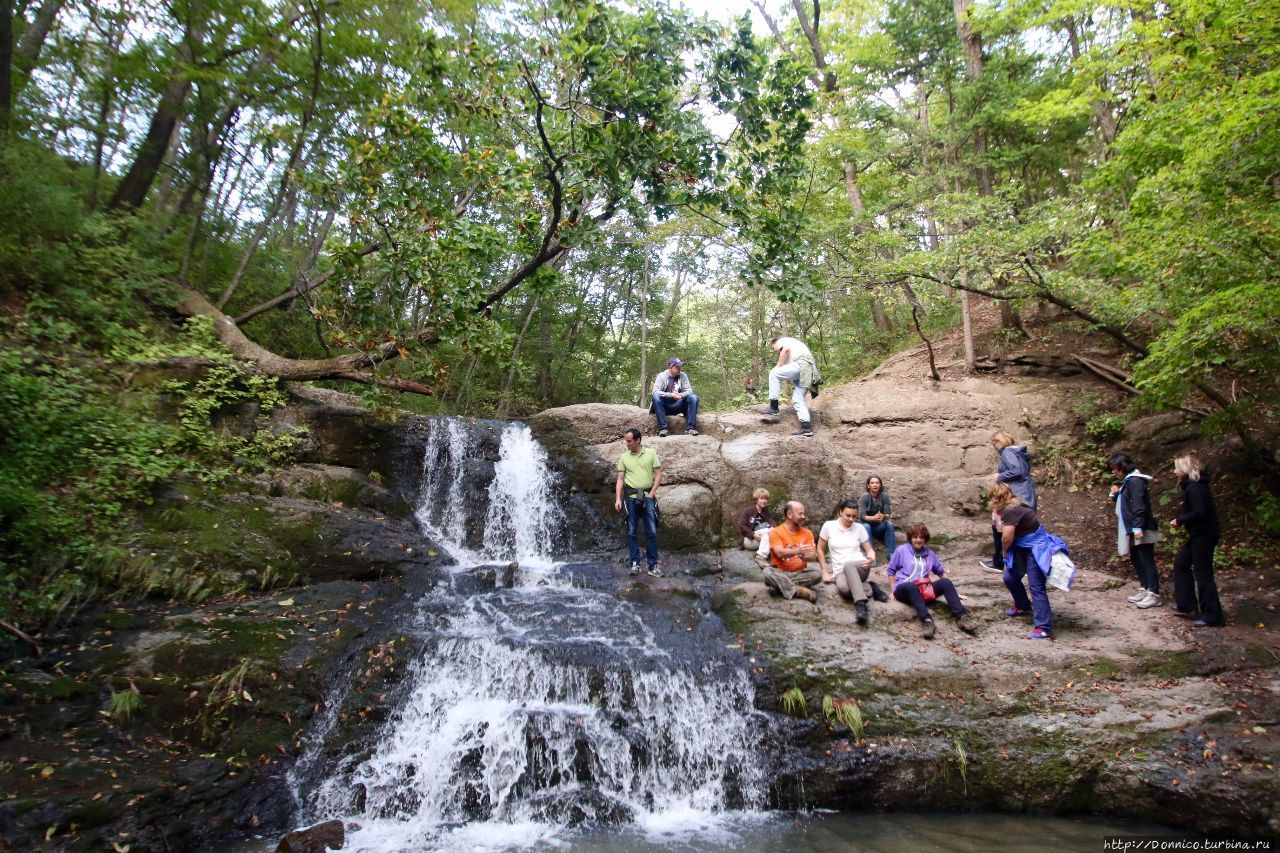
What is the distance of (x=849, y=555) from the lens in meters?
7.39

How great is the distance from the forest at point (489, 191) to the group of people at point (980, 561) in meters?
1.75

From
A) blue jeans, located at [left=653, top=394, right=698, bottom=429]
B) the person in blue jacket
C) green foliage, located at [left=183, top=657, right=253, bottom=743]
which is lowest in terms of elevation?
green foliage, located at [left=183, top=657, right=253, bottom=743]

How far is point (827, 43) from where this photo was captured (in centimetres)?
1691

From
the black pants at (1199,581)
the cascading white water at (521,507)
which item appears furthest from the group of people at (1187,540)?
the cascading white water at (521,507)

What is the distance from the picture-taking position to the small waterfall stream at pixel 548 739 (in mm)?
5094

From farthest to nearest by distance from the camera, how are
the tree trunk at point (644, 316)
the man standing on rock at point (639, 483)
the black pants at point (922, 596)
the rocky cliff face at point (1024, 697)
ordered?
1. the tree trunk at point (644, 316)
2. the man standing on rock at point (639, 483)
3. the black pants at point (922, 596)
4. the rocky cliff face at point (1024, 697)

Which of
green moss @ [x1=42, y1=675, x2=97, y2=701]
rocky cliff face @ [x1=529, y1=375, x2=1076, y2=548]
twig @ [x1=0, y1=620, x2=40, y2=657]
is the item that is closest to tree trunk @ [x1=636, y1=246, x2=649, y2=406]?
rocky cliff face @ [x1=529, y1=375, x2=1076, y2=548]

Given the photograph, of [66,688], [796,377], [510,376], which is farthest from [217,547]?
[510,376]

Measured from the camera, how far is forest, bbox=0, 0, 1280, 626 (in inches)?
248

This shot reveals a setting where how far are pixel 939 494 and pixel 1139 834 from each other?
5.88 m

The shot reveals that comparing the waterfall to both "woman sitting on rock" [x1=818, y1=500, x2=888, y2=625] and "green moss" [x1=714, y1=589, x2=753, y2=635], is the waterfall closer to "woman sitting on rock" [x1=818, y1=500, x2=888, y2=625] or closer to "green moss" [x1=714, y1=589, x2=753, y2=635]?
"green moss" [x1=714, y1=589, x2=753, y2=635]

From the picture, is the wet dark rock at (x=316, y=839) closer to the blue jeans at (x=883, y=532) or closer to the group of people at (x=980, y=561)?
the group of people at (x=980, y=561)

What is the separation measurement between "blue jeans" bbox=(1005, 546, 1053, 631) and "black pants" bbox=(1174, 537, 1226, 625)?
130 centimetres

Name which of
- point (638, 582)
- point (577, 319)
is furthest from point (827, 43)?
point (638, 582)
